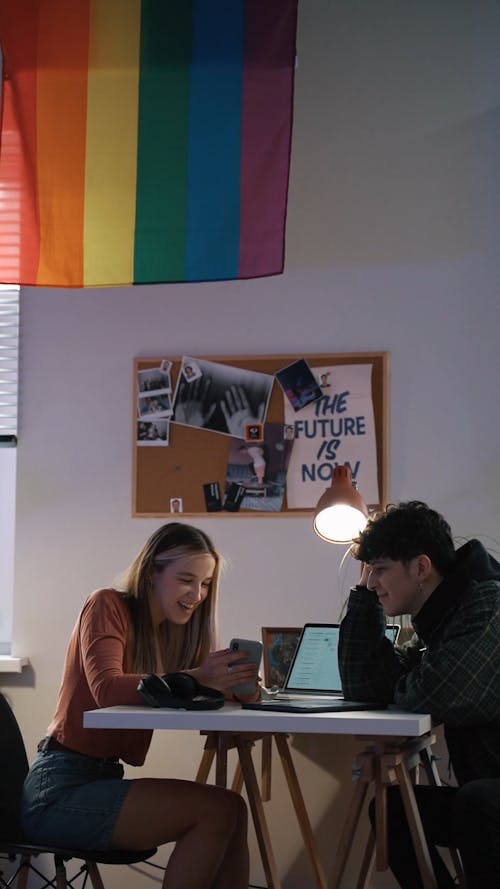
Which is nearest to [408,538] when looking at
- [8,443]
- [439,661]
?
[439,661]

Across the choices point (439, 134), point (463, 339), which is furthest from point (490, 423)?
point (439, 134)

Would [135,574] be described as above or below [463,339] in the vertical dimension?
below

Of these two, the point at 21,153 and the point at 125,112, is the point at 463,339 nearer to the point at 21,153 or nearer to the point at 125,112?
the point at 125,112

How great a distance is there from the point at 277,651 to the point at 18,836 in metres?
0.93

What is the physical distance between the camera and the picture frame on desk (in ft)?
10.7

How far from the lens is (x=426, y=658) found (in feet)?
7.89

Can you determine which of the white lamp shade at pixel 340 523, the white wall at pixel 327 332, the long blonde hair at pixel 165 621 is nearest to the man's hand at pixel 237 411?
the white wall at pixel 327 332

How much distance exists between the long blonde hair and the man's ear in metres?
0.54

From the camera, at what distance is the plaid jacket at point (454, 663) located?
92.4 inches

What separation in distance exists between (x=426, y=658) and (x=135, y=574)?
0.78 m

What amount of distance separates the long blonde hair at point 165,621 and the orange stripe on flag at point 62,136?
0.95m

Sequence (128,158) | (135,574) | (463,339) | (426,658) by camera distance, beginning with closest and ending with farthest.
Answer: (426,658) → (135,574) → (128,158) → (463,339)

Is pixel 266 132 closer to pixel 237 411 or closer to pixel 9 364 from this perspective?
pixel 237 411

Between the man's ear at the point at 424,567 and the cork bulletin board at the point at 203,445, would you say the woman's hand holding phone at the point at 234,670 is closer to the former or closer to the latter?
the man's ear at the point at 424,567
